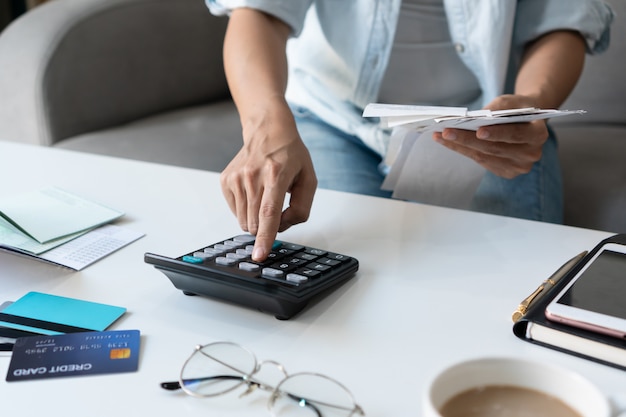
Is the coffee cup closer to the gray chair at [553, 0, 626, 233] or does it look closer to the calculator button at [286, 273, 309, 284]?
the calculator button at [286, 273, 309, 284]

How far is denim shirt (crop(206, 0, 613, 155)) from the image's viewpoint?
3.11 ft

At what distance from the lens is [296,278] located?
52 cm

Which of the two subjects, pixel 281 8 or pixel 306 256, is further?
pixel 281 8

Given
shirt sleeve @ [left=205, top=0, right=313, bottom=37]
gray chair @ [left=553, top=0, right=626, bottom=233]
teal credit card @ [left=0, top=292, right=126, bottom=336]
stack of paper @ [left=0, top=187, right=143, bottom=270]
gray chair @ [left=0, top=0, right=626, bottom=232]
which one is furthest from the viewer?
gray chair @ [left=0, top=0, right=626, bottom=232]

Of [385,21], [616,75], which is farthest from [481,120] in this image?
[616,75]

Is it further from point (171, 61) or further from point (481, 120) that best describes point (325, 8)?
point (171, 61)

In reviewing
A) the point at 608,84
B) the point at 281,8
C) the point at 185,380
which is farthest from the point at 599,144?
the point at 185,380

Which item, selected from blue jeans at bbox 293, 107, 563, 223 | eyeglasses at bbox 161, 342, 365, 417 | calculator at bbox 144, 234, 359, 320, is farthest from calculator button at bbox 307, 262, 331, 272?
blue jeans at bbox 293, 107, 563, 223

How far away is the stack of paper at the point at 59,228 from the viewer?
606mm

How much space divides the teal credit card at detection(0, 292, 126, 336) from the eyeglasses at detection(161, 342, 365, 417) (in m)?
0.09

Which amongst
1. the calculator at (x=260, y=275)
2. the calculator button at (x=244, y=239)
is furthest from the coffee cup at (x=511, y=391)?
the calculator button at (x=244, y=239)

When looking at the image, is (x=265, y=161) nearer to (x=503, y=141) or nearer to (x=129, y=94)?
(x=503, y=141)

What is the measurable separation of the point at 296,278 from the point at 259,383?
102mm

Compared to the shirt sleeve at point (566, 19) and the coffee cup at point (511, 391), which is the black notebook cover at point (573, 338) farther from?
the shirt sleeve at point (566, 19)
